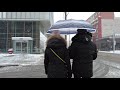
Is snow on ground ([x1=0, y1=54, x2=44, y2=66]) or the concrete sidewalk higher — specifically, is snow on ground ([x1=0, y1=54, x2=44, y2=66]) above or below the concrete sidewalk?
below

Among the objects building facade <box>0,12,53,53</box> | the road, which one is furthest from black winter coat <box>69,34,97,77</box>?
building facade <box>0,12,53,53</box>

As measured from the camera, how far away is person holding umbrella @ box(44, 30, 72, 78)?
3.84 meters

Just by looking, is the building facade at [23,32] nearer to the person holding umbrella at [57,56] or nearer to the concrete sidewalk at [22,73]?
the concrete sidewalk at [22,73]

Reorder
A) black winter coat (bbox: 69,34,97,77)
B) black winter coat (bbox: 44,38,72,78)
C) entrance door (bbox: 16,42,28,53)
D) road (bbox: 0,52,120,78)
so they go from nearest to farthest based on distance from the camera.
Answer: black winter coat (bbox: 44,38,72,78) → black winter coat (bbox: 69,34,97,77) → road (bbox: 0,52,120,78) → entrance door (bbox: 16,42,28,53)

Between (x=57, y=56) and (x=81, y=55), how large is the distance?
0.43 meters

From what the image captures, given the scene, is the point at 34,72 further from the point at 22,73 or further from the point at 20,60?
the point at 20,60

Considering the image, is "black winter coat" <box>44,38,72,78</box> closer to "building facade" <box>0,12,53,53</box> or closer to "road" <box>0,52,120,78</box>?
"road" <box>0,52,120,78</box>

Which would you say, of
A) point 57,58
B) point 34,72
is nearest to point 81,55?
point 57,58

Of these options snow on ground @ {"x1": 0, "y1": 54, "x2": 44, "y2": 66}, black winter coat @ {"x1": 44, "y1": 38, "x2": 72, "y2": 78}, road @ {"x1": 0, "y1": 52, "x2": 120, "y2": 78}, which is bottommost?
snow on ground @ {"x1": 0, "y1": 54, "x2": 44, "y2": 66}

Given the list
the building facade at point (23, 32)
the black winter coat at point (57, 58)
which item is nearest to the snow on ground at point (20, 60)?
the building facade at point (23, 32)

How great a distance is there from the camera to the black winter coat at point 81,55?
4098mm

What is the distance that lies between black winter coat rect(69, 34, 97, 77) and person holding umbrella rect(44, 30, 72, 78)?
0.81 feet

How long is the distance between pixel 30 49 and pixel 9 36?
4.38 m
